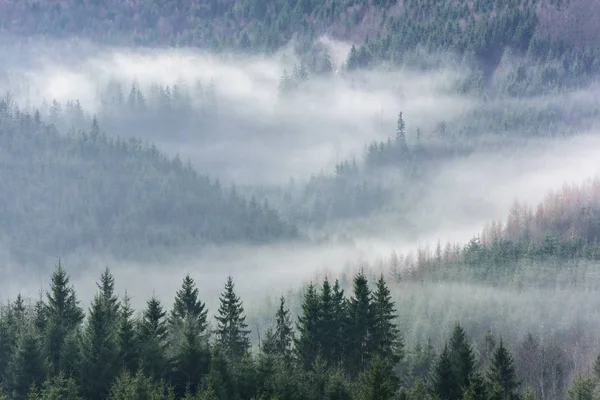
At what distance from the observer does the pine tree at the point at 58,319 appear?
Answer: 105m

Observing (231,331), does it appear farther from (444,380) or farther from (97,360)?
(97,360)

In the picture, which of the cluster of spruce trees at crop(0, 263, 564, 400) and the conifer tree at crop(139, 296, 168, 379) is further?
the conifer tree at crop(139, 296, 168, 379)

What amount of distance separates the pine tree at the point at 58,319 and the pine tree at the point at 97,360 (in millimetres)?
5012

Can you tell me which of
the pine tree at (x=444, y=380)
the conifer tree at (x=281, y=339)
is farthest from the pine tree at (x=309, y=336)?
the pine tree at (x=444, y=380)

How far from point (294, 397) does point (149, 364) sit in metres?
12.2

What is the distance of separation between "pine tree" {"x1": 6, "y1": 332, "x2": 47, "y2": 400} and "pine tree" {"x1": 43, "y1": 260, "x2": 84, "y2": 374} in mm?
5272

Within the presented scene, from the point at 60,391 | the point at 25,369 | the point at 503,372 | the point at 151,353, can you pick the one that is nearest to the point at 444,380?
the point at 503,372

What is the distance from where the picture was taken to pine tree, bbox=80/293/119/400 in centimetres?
9844

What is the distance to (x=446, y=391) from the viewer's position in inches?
4488

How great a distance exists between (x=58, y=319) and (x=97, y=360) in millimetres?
16316

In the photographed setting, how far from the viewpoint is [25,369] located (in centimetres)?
9644

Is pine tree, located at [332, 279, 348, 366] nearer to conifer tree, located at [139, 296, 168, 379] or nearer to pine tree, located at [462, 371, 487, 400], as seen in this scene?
conifer tree, located at [139, 296, 168, 379]

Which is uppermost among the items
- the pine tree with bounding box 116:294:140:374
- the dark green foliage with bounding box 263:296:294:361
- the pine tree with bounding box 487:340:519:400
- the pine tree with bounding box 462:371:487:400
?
the pine tree with bounding box 116:294:140:374

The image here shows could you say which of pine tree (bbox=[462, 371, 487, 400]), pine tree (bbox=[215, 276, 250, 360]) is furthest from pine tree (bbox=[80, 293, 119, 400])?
pine tree (bbox=[462, 371, 487, 400])
